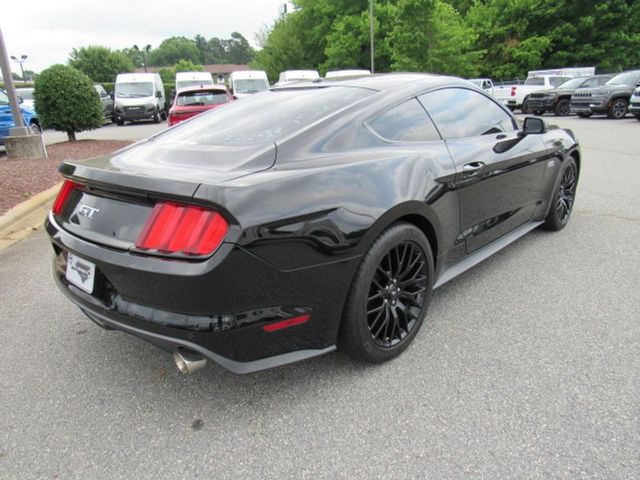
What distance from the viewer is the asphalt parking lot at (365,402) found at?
188cm

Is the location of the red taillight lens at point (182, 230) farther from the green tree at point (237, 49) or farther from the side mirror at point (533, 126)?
the green tree at point (237, 49)

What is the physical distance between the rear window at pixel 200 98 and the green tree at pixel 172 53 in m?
124

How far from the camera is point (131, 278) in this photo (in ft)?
6.50

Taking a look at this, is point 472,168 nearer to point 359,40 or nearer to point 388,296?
point 388,296

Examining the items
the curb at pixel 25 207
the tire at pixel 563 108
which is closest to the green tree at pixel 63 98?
the curb at pixel 25 207

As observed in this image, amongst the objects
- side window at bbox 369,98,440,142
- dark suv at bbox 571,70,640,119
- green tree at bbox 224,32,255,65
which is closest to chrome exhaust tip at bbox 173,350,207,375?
side window at bbox 369,98,440,142

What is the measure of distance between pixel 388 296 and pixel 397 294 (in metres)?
0.08

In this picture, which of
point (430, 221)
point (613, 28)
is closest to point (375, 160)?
point (430, 221)

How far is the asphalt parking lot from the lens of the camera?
188 cm

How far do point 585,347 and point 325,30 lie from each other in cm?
4120

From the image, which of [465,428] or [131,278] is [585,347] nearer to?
[465,428]

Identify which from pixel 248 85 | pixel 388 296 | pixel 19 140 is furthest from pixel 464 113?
pixel 248 85

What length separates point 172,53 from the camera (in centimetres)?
12588

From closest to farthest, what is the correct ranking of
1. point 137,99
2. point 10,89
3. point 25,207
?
point 25,207 < point 10,89 < point 137,99
